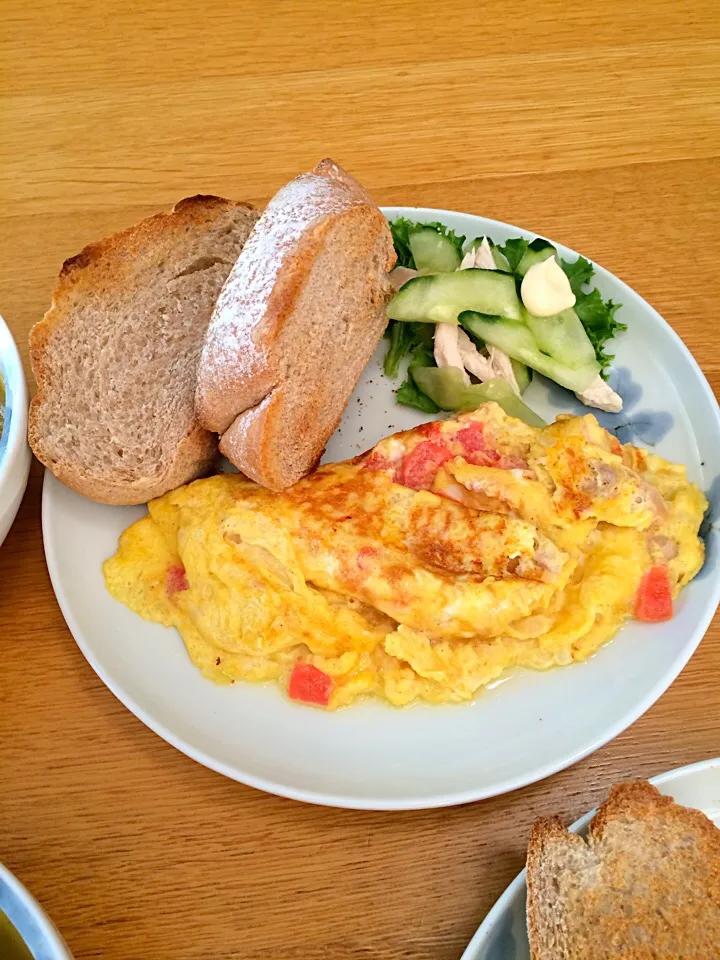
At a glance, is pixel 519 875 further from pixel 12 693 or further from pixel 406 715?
pixel 12 693

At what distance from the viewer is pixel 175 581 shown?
255 centimetres

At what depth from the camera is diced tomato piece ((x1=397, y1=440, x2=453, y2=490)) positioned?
255cm

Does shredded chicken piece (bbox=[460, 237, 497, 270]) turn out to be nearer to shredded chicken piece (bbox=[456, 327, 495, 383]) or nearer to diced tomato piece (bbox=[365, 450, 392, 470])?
shredded chicken piece (bbox=[456, 327, 495, 383])

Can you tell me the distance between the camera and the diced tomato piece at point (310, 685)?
2359 mm

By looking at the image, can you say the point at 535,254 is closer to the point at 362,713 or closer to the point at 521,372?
the point at 521,372

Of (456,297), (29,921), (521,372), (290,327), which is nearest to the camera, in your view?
(29,921)

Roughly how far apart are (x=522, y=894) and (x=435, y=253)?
2.10 m

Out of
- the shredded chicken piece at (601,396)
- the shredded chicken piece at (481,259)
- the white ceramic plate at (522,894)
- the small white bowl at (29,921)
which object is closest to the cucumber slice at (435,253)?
the shredded chicken piece at (481,259)

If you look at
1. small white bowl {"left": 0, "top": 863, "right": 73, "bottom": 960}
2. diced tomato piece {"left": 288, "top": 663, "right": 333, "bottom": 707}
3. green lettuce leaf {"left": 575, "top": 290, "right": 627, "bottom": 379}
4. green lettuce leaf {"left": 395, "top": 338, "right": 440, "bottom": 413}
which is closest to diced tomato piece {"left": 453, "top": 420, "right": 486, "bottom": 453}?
green lettuce leaf {"left": 395, "top": 338, "right": 440, "bottom": 413}

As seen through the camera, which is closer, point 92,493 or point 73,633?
point 73,633

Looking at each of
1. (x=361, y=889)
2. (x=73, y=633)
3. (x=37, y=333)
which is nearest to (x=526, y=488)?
(x=361, y=889)

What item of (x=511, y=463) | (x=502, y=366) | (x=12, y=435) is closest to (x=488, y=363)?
(x=502, y=366)

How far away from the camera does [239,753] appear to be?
2.26 metres

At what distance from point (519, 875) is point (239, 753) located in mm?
798
